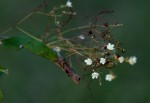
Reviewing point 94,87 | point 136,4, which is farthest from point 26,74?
point 136,4

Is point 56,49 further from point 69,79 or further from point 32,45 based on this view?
point 69,79

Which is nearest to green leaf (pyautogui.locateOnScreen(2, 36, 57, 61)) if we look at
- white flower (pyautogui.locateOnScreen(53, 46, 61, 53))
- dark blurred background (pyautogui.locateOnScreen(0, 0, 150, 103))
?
white flower (pyautogui.locateOnScreen(53, 46, 61, 53))

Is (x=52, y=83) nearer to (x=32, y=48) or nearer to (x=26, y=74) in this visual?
(x=26, y=74)

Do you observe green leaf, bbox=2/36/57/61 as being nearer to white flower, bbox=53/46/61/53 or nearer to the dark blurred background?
white flower, bbox=53/46/61/53

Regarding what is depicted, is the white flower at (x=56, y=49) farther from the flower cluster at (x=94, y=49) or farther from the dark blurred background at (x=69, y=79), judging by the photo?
the dark blurred background at (x=69, y=79)

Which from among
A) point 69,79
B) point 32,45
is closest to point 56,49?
point 32,45

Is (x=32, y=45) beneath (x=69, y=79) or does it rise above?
beneath
